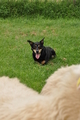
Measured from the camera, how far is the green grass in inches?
223

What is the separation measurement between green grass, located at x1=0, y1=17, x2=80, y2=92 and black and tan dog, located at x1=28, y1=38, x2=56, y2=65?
182mm

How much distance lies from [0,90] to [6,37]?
6.46 metres

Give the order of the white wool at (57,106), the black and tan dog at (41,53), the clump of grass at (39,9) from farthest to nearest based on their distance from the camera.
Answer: the clump of grass at (39,9), the black and tan dog at (41,53), the white wool at (57,106)

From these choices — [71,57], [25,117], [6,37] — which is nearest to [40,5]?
[6,37]

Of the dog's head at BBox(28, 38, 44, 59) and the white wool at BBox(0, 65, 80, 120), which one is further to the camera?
the dog's head at BBox(28, 38, 44, 59)

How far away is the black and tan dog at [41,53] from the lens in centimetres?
703

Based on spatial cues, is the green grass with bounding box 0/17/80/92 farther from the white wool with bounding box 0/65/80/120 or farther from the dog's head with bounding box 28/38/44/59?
the white wool with bounding box 0/65/80/120

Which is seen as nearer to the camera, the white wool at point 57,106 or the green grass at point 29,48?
the white wool at point 57,106

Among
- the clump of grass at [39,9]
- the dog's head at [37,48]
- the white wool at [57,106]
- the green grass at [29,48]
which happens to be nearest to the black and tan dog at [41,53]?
the dog's head at [37,48]

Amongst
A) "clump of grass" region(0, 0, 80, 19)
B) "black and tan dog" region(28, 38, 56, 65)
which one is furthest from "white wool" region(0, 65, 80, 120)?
"clump of grass" region(0, 0, 80, 19)

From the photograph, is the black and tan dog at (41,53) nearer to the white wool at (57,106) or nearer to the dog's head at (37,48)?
the dog's head at (37,48)

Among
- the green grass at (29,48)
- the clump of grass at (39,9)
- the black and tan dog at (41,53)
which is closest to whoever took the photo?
the green grass at (29,48)

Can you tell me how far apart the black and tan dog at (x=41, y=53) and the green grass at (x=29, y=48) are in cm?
18

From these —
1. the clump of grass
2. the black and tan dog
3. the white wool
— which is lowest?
the white wool
